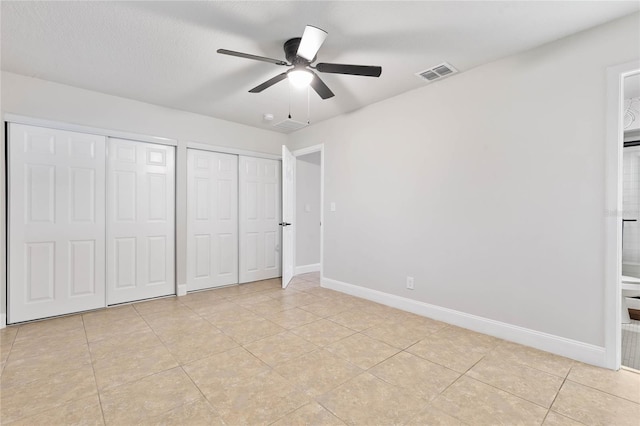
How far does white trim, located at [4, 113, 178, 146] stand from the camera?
9.75ft

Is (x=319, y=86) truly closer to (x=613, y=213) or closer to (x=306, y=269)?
(x=613, y=213)

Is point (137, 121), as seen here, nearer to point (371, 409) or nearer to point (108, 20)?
point (108, 20)

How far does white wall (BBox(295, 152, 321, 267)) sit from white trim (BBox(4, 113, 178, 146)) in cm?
215

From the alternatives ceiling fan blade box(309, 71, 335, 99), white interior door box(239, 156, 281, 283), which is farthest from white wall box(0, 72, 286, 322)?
ceiling fan blade box(309, 71, 335, 99)

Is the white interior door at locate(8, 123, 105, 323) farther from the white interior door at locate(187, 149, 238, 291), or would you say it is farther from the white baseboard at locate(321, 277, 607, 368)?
→ the white baseboard at locate(321, 277, 607, 368)

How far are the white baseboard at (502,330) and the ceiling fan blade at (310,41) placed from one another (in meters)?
2.69

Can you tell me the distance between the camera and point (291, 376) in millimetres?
2004

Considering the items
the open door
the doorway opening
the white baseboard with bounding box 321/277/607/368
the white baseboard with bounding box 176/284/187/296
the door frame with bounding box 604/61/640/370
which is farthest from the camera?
the open door

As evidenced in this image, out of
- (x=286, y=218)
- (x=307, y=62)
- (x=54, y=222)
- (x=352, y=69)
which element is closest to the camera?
(x=352, y=69)

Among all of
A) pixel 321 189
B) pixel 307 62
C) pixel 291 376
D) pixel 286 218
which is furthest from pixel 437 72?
pixel 291 376

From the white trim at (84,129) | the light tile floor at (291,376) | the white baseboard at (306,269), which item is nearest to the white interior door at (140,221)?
the white trim at (84,129)

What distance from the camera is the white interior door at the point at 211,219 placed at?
419 centimetres

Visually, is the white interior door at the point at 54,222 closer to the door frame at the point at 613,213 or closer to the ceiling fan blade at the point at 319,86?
the ceiling fan blade at the point at 319,86

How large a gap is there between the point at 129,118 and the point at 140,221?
1.29 meters
